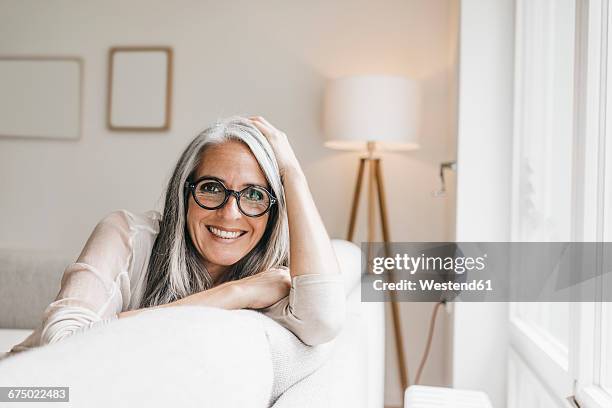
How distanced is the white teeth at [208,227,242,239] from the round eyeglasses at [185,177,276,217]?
2.0 inches

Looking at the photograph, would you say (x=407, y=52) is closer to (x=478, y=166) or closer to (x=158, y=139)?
(x=478, y=166)

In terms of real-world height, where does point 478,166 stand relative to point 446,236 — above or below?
above

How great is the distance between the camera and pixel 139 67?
3.34m

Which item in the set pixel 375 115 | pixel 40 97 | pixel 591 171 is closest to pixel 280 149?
pixel 591 171

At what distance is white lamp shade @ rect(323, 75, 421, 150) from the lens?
8.82ft

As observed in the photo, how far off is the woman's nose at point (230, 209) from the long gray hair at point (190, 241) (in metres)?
0.09

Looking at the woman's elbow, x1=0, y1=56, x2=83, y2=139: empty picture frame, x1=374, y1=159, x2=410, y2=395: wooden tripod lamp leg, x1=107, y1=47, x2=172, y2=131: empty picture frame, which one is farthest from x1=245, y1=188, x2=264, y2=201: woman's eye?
x1=0, y1=56, x2=83, y2=139: empty picture frame

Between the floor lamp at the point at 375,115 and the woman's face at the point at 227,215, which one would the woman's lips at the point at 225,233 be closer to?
the woman's face at the point at 227,215

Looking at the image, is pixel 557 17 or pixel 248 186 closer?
pixel 248 186

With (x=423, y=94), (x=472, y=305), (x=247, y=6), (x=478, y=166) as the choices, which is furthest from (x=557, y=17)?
(x=247, y=6)

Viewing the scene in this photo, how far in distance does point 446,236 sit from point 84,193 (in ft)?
6.48

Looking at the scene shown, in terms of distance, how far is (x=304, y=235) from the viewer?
3.87ft

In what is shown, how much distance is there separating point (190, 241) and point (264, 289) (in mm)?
282

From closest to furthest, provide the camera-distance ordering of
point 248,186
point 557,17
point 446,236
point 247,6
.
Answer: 1. point 248,186
2. point 557,17
3. point 446,236
4. point 247,6
